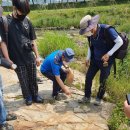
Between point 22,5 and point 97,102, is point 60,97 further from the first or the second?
point 22,5

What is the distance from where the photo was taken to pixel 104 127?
5078 mm

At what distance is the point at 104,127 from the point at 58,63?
1.23 meters

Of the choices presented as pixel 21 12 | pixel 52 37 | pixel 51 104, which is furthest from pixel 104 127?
pixel 52 37

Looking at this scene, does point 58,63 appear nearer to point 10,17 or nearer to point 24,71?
point 24,71

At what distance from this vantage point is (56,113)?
18.1ft

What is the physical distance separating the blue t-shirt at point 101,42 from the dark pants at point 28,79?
958 millimetres

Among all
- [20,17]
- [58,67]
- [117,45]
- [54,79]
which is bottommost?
[54,79]

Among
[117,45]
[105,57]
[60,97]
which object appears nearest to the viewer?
[117,45]

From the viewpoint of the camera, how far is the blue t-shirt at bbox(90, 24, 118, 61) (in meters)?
5.35

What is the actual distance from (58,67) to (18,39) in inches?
29.9

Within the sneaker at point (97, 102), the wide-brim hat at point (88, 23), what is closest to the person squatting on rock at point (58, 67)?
the wide-brim hat at point (88, 23)

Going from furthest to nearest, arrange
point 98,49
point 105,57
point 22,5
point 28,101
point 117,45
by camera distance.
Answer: point 28,101 → point 98,49 → point 105,57 → point 117,45 → point 22,5

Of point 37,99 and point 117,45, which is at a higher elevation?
point 117,45

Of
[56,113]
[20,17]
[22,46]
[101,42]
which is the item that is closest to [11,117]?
[56,113]
